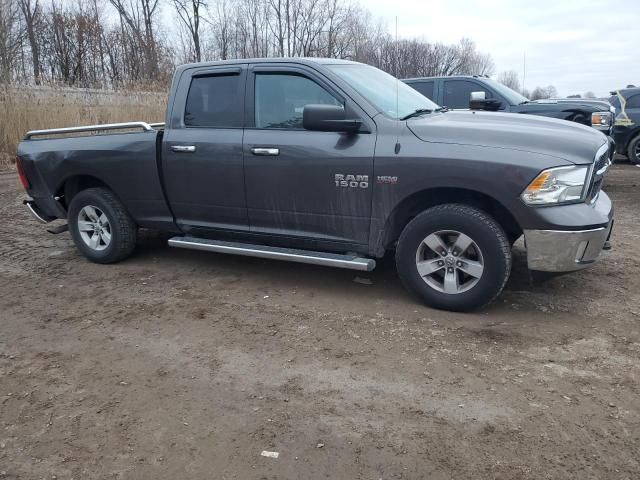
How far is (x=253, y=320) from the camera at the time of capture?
13.7 feet

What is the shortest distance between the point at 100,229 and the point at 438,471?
4.39m

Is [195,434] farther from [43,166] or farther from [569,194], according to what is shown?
[43,166]

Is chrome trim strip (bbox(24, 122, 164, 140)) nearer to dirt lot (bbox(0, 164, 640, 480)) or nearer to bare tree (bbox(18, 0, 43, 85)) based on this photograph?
dirt lot (bbox(0, 164, 640, 480))

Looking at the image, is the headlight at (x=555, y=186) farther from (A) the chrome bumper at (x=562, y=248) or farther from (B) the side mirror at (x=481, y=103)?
(B) the side mirror at (x=481, y=103)

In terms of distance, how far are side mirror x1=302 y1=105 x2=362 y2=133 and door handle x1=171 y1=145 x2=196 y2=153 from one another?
1.20m

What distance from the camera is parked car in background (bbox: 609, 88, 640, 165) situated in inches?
471

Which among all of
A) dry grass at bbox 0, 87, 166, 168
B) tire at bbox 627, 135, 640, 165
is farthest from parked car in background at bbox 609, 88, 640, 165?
dry grass at bbox 0, 87, 166, 168

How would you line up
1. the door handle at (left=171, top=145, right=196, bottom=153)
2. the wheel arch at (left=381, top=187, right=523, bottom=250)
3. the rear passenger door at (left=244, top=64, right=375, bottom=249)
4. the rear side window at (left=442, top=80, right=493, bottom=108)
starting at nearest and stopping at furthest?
1. the wheel arch at (left=381, top=187, right=523, bottom=250)
2. the rear passenger door at (left=244, top=64, right=375, bottom=249)
3. the door handle at (left=171, top=145, right=196, bottom=153)
4. the rear side window at (left=442, top=80, right=493, bottom=108)

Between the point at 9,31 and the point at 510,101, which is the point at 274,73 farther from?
the point at 9,31

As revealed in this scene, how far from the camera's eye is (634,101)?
12.1 meters

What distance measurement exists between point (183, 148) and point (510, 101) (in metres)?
6.71

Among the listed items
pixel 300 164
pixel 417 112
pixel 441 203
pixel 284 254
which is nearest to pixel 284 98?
pixel 300 164

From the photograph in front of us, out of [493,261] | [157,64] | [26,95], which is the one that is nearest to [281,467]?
[493,261]

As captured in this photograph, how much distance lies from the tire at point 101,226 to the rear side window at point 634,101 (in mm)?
11157
